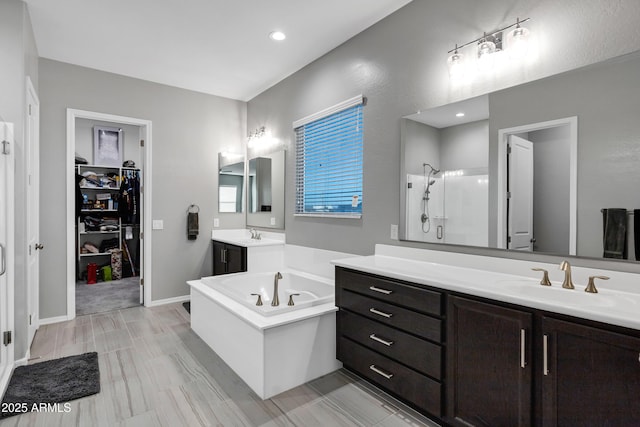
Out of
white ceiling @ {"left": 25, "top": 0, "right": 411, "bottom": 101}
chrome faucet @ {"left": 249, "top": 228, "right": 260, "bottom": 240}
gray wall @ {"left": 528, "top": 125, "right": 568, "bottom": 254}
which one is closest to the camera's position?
gray wall @ {"left": 528, "top": 125, "right": 568, "bottom": 254}

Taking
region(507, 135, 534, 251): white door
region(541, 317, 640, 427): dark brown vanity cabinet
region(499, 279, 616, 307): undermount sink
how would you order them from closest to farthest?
region(541, 317, 640, 427): dark brown vanity cabinet < region(499, 279, 616, 307): undermount sink < region(507, 135, 534, 251): white door

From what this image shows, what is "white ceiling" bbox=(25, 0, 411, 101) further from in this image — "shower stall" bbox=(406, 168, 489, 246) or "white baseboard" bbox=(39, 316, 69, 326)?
"white baseboard" bbox=(39, 316, 69, 326)

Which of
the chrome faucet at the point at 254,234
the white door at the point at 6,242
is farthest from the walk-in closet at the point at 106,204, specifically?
the white door at the point at 6,242

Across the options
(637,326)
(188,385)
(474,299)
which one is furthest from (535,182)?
(188,385)

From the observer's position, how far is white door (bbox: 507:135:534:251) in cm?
188

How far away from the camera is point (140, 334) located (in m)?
3.25

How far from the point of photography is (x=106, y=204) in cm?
577

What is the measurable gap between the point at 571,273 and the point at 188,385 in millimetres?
2476

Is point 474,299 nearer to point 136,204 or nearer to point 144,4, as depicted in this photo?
point 144,4

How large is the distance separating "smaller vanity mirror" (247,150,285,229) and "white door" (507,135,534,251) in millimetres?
2625

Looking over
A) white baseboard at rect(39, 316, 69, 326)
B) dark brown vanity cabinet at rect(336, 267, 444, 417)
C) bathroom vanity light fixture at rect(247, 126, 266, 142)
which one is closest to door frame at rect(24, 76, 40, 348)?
white baseboard at rect(39, 316, 69, 326)

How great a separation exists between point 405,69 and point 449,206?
1142 millimetres

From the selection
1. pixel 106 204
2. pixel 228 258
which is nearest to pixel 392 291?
pixel 228 258

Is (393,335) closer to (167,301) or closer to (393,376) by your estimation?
(393,376)
